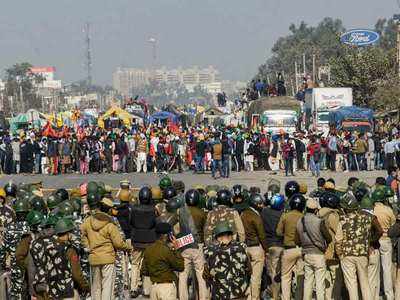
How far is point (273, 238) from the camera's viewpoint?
1658 cm

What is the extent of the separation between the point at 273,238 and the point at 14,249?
3.83 metres

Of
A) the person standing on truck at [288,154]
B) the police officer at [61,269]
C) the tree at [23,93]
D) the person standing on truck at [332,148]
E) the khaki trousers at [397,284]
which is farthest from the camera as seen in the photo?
the tree at [23,93]

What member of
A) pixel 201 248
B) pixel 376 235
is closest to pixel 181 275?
pixel 201 248

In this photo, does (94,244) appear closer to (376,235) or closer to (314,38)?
(376,235)

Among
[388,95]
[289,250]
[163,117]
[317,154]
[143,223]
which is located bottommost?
[289,250]

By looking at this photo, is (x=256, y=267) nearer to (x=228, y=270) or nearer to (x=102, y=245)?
(x=102, y=245)

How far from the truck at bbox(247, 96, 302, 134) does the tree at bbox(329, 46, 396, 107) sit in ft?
34.7

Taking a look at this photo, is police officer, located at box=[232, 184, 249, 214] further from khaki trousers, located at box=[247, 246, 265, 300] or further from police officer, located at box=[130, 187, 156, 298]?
police officer, located at box=[130, 187, 156, 298]

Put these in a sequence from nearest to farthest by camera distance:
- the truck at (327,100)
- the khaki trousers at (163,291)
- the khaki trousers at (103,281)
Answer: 1. the khaki trousers at (163,291)
2. the khaki trousers at (103,281)
3. the truck at (327,100)

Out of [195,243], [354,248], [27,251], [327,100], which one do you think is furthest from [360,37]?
[27,251]

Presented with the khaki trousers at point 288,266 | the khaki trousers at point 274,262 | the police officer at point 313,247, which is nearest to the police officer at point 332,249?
the police officer at point 313,247

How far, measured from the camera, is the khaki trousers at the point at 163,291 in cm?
1350

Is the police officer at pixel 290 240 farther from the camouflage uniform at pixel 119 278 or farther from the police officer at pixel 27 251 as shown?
the police officer at pixel 27 251

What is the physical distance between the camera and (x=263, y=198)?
17.6m
